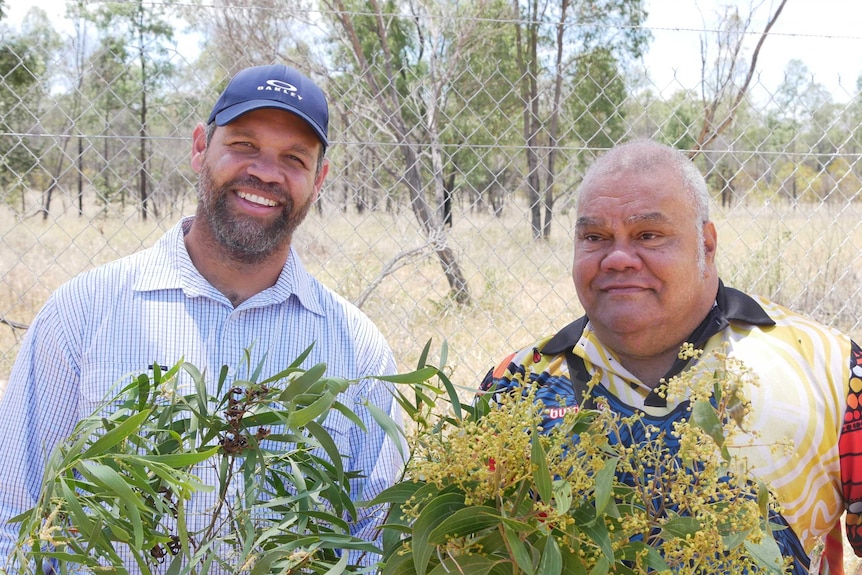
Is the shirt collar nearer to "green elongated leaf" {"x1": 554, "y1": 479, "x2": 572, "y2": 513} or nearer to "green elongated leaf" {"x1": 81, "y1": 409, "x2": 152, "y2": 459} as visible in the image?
"green elongated leaf" {"x1": 554, "y1": 479, "x2": 572, "y2": 513}

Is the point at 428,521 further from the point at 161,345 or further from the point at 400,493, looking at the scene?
the point at 161,345

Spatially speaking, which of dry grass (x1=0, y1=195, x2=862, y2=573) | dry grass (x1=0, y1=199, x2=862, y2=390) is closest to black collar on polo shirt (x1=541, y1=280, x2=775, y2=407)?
dry grass (x1=0, y1=199, x2=862, y2=390)

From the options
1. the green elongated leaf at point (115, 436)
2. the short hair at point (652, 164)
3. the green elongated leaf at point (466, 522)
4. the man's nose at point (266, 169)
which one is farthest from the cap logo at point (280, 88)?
the green elongated leaf at point (466, 522)

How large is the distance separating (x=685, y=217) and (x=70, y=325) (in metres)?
1.36

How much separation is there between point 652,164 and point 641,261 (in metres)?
0.23

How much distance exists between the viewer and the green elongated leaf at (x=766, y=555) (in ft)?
2.46

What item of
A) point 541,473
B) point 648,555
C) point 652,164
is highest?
point 652,164

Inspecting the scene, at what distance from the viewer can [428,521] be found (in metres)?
0.80

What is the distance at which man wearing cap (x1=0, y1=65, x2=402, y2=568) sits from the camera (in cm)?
171

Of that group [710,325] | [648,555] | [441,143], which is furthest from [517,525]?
[441,143]

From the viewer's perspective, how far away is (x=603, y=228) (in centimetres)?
179

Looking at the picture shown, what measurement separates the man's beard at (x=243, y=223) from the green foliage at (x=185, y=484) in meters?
0.87

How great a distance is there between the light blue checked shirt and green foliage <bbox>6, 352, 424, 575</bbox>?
634mm

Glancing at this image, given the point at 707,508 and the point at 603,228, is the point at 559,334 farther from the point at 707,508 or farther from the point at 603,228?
the point at 707,508
